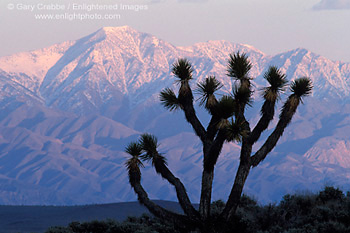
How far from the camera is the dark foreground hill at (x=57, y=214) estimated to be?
48.2 meters

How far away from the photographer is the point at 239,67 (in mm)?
23656

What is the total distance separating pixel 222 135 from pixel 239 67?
3000 millimetres

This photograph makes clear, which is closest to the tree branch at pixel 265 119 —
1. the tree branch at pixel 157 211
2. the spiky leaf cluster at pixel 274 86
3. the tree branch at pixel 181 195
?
the spiky leaf cluster at pixel 274 86

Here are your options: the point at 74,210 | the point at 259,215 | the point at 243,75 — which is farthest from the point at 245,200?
the point at 74,210

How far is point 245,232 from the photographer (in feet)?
75.4

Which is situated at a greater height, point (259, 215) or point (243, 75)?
point (243, 75)

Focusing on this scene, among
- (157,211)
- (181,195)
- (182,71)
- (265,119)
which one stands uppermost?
(182,71)

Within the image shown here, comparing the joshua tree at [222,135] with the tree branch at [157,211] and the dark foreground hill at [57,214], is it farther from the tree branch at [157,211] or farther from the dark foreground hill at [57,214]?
the dark foreground hill at [57,214]

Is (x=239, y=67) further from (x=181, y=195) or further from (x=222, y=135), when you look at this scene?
(x=181, y=195)

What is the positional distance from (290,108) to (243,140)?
6.87 ft

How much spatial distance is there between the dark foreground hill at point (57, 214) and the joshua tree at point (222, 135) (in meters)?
Result: 24.0

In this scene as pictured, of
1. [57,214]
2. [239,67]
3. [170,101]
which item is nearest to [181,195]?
[170,101]

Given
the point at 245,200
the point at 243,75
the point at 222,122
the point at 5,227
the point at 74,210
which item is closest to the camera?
the point at 222,122

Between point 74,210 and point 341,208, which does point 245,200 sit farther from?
point 74,210
